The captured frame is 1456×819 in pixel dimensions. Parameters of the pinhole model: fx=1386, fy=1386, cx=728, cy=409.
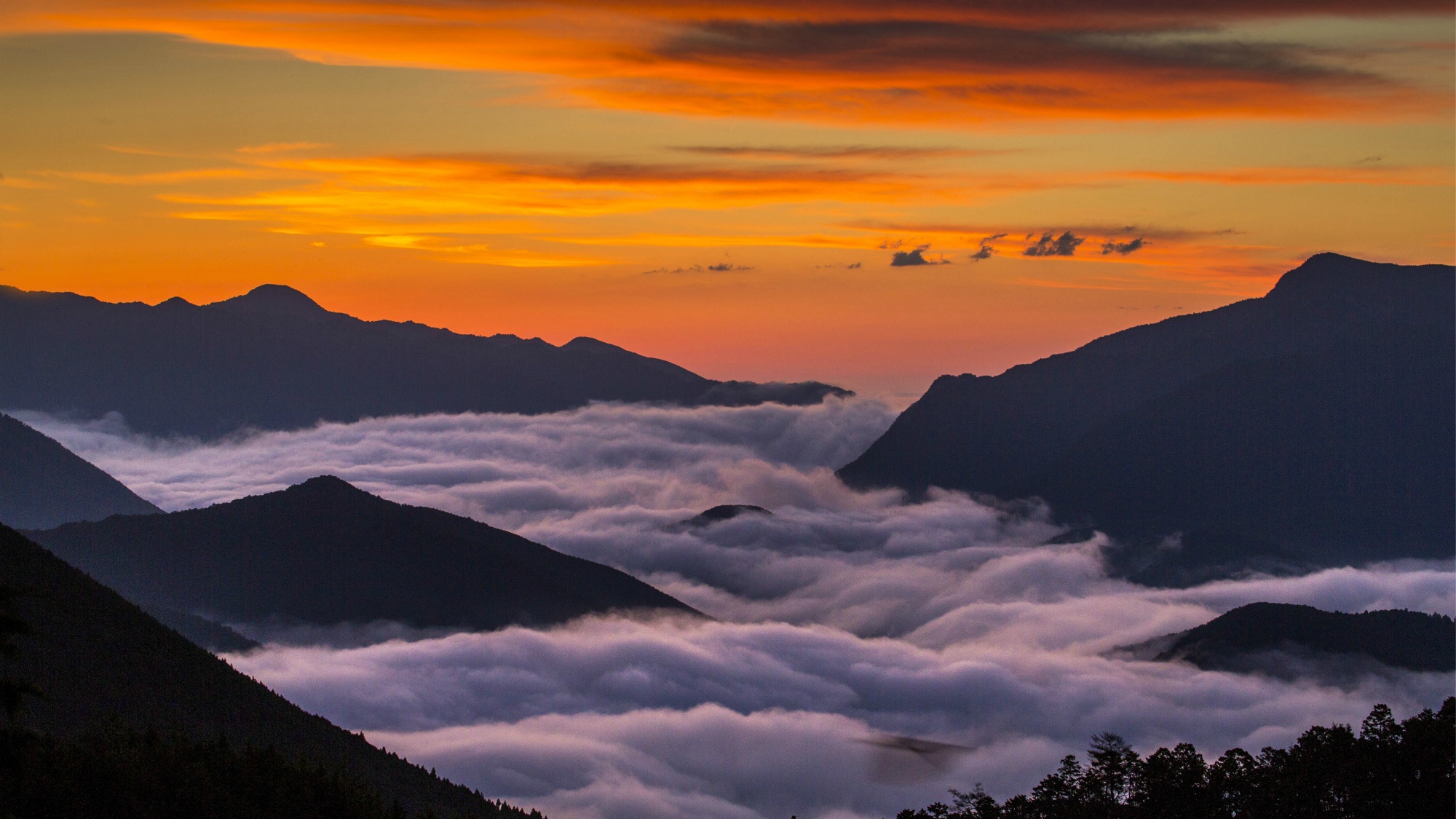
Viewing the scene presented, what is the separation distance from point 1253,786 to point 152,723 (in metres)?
130

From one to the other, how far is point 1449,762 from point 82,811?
3779 inches

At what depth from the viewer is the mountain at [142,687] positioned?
17412 cm

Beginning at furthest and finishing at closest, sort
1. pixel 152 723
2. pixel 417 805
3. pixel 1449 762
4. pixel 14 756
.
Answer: pixel 417 805 → pixel 152 723 → pixel 1449 762 → pixel 14 756

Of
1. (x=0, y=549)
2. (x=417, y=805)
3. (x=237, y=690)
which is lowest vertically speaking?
(x=417, y=805)

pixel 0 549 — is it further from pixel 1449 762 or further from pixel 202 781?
pixel 1449 762

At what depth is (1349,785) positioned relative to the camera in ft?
318

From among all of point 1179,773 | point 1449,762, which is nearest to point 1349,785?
point 1449,762

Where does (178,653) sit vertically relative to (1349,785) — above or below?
above

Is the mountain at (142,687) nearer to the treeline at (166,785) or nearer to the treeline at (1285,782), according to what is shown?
the treeline at (166,785)

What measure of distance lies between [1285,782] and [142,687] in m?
145

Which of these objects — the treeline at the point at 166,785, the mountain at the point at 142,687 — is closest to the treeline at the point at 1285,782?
the treeline at the point at 166,785

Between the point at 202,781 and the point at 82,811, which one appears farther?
the point at 202,781

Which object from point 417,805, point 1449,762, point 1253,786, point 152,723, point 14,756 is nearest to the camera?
point 14,756

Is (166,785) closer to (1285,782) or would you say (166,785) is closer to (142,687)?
(142,687)
